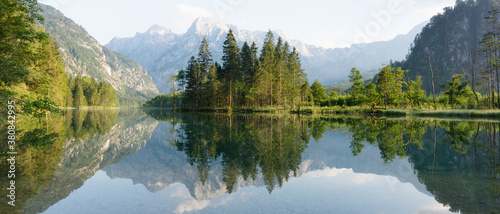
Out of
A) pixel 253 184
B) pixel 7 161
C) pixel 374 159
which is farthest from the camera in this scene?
pixel 374 159

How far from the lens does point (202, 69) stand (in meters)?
69.3

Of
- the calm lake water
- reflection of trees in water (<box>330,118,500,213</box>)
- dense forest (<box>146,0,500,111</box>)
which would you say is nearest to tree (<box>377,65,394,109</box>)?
dense forest (<box>146,0,500,111</box>)

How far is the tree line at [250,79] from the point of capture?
181 ft

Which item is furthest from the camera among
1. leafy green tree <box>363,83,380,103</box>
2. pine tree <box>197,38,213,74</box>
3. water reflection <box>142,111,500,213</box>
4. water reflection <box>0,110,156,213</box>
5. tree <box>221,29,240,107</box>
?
pine tree <box>197,38,213,74</box>

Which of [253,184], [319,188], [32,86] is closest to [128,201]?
[253,184]

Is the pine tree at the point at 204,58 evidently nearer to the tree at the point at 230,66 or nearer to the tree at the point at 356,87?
the tree at the point at 230,66

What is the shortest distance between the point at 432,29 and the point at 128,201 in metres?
223

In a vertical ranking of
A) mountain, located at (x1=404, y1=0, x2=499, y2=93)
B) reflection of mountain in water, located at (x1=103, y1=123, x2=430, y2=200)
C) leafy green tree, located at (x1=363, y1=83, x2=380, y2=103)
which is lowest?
reflection of mountain in water, located at (x1=103, y1=123, x2=430, y2=200)

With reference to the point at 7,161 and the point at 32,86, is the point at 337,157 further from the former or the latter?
the point at 32,86

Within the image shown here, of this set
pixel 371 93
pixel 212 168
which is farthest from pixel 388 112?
pixel 212 168

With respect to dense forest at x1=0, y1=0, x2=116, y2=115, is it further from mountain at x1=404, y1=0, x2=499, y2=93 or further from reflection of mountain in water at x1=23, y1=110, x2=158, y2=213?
mountain at x1=404, y1=0, x2=499, y2=93

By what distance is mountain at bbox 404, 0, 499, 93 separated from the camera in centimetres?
15075

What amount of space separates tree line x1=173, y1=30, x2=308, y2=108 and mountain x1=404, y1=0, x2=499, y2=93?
140 m

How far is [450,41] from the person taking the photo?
161 meters
